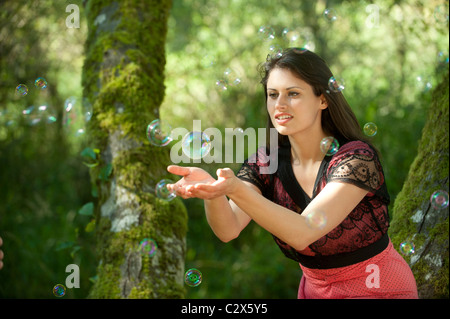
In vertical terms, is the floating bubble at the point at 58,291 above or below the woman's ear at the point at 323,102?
below

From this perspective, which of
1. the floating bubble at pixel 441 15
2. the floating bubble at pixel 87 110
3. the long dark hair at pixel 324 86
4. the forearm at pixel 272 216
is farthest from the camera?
the floating bubble at pixel 441 15

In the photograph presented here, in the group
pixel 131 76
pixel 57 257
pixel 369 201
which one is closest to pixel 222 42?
pixel 57 257

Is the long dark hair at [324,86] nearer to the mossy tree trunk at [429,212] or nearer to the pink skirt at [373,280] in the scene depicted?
the pink skirt at [373,280]

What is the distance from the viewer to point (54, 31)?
626cm

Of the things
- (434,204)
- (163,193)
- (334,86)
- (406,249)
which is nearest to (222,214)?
(163,193)

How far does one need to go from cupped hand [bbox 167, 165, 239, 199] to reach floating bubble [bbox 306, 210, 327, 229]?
32cm

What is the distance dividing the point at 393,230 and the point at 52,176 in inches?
172

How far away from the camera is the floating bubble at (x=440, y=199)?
7.66 feet

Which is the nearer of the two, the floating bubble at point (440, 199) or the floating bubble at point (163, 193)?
the floating bubble at point (163, 193)

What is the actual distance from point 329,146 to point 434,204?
2.49ft

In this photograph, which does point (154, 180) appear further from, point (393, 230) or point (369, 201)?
point (393, 230)

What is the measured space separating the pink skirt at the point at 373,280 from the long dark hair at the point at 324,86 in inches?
21.2

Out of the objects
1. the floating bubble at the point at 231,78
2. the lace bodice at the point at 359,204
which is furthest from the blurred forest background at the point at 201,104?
the lace bodice at the point at 359,204
